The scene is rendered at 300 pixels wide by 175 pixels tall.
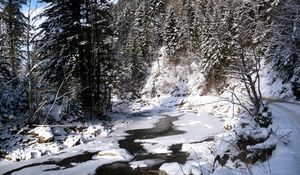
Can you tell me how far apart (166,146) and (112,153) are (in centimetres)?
300

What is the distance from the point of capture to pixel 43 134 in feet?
57.7

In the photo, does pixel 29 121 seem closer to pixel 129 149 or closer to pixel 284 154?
pixel 129 149

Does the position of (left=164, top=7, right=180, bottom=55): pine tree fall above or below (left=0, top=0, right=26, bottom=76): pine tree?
above

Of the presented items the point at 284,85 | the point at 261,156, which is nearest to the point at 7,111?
the point at 261,156

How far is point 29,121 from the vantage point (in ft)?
61.5

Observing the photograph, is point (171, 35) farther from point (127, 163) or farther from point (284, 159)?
point (284, 159)

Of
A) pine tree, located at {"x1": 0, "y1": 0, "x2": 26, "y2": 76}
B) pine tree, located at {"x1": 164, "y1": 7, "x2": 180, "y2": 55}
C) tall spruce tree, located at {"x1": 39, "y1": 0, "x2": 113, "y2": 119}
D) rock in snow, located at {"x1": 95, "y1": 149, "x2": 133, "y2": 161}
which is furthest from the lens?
pine tree, located at {"x1": 164, "y1": 7, "x2": 180, "y2": 55}

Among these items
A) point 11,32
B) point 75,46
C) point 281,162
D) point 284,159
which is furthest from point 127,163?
point 11,32

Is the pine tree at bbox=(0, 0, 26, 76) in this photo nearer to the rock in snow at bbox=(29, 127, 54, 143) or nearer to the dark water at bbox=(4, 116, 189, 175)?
the rock in snow at bbox=(29, 127, 54, 143)

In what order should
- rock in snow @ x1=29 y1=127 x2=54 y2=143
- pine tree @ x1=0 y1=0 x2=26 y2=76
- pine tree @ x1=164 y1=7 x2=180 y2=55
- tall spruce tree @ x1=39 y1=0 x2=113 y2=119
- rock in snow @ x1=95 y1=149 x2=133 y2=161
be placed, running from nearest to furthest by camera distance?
rock in snow @ x1=95 y1=149 x2=133 y2=161
rock in snow @ x1=29 y1=127 x2=54 y2=143
pine tree @ x1=0 y1=0 x2=26 y2=76
tall spruce tree @ x1=39 y1=0 x2=113 y2=119
pine tree @ x1=164 y1=7 x2=180 y2=55

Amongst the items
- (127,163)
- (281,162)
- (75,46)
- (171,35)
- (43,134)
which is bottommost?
(127,163)

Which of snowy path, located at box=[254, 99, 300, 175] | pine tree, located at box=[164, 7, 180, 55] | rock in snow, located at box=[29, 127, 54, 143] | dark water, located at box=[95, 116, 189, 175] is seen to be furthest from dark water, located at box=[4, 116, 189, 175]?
pine tree, located at box=[164, 7, 180, 55]

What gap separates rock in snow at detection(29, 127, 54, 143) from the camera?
17375 mm

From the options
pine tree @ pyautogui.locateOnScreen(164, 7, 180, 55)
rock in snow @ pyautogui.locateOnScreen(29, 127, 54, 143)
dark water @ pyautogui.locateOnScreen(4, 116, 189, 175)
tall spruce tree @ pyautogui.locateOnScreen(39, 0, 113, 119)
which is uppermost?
pine tree @ pyautogui.locateOnScreen(164, 7, 180, 55)
